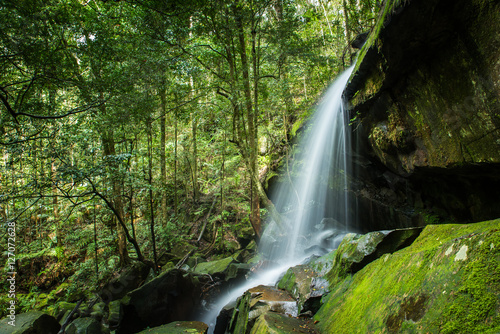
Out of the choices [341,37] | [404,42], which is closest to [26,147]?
[404,42]

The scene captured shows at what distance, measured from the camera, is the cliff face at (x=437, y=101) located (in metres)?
3.87

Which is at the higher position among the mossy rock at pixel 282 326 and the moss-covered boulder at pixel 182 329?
the mossy rock at pixel 282 326

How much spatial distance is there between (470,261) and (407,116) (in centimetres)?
476

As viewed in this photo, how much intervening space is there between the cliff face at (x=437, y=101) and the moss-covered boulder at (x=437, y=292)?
84.1 inches

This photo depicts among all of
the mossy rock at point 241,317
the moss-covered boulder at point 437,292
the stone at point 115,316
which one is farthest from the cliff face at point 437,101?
the stone at point 115,316

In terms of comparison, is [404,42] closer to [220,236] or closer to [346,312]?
[346,312]

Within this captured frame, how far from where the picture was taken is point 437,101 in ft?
15.5

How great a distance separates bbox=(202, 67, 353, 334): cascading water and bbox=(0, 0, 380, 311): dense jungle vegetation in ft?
3.74

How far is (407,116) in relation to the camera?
5.65 m

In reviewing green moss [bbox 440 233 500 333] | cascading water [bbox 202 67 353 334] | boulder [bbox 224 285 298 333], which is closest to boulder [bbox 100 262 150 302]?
cascading water [bbox 202 67 353 334]

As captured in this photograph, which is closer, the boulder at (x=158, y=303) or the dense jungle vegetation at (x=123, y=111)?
the dense jungle vegetation at (x=123, y=111)

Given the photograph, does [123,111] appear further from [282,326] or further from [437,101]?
[437,101]

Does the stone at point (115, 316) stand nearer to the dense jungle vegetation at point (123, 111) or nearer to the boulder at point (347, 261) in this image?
the dense jungle vegetation at point (123, 111)

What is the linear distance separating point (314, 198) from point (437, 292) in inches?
402
